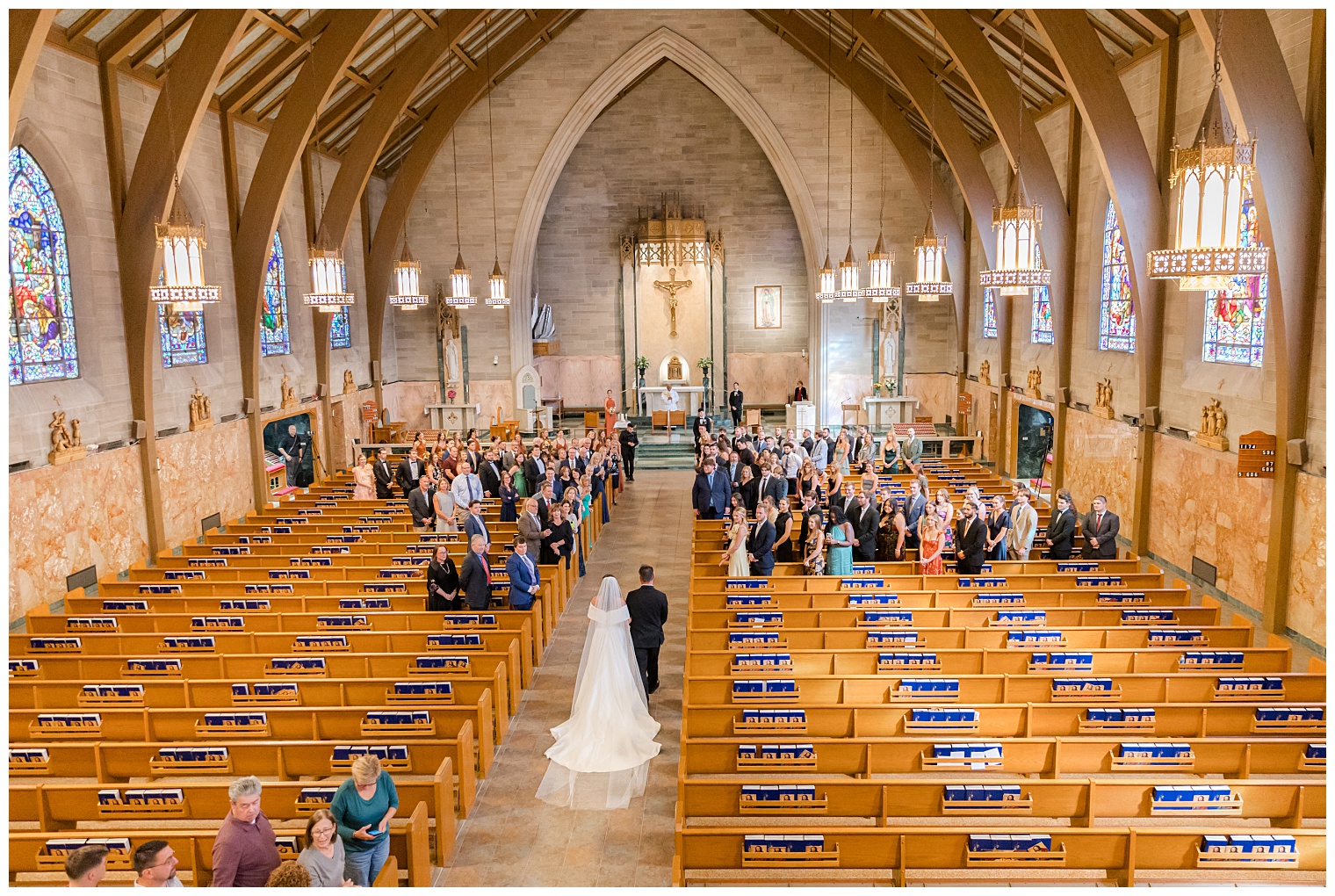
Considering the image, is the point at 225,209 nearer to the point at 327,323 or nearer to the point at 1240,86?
the point at 327,323

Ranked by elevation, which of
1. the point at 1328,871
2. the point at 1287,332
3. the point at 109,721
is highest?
the point at 1287,332

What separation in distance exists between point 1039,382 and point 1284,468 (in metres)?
8.23

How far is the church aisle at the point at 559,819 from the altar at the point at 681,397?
16.2m

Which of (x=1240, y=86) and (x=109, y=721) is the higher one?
(x=1240, y=86)

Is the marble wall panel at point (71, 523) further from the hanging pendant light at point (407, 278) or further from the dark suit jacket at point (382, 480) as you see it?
the hanging pendant light at point (407, 278)

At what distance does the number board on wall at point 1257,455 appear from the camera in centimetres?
1073

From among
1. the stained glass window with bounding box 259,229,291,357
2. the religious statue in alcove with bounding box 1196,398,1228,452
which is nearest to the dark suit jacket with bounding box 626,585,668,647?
the religious statue in alcove with bounding box 1196,398,1228,452

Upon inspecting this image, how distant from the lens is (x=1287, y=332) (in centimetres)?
1035

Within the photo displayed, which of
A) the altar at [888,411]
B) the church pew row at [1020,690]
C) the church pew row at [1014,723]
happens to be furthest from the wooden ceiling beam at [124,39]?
the altar at [888,411]

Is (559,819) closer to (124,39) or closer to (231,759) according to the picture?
(231,759)

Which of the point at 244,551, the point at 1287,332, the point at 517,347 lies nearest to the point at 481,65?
the point at 517,347

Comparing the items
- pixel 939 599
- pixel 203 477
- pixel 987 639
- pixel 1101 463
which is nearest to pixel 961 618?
pixel 939 599

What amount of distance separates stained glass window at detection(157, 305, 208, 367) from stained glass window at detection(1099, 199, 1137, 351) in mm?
15586

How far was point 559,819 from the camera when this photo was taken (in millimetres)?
7059
